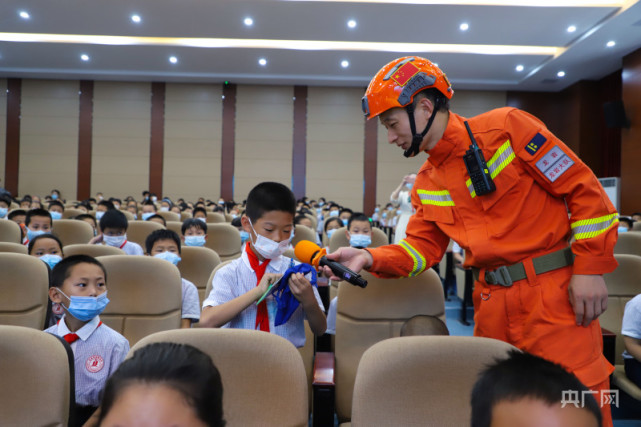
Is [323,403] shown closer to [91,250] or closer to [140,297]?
[140,297]

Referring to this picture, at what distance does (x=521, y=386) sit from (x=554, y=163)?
0.75 metres

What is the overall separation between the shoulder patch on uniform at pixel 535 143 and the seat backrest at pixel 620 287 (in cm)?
191

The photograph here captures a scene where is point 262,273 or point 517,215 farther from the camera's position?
point 262,273

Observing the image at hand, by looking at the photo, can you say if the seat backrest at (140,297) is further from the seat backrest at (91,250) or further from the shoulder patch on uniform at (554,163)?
the shoulder patch on uniform at (554,163)

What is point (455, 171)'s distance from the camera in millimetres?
1518

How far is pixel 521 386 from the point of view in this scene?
0.84 meters

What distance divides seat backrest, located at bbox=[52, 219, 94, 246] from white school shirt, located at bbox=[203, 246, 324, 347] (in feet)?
10.9

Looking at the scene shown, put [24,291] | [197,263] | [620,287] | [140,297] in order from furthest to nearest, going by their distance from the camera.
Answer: [197,263] → [620,287] → [140,297] → [24,291]

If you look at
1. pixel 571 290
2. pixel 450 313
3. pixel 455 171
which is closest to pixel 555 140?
pixel 455 171

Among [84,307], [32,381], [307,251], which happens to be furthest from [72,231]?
[307,251]

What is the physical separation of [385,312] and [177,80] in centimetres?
1410

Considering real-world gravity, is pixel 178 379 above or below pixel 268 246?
below

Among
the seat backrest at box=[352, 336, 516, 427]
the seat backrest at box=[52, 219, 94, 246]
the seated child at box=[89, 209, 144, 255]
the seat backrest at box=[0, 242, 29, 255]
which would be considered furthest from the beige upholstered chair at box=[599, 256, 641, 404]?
the seat backrest at box=[52, 219, 94, 246]

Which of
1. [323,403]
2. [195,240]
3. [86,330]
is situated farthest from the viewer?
[195,240]
